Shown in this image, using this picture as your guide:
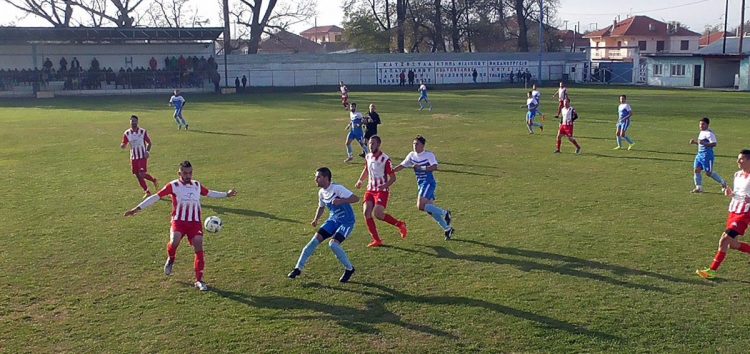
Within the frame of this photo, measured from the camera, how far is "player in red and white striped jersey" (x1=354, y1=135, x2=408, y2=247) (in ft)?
38.9

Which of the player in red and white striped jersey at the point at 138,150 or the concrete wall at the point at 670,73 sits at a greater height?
the concrete wall at the point at 670,73

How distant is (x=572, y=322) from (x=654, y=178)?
10.9 m

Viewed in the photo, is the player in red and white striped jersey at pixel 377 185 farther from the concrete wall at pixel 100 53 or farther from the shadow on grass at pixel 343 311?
the concrete wall at pixel 100 53

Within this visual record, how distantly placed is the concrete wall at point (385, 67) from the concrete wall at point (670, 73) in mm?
7848

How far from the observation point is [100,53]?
60750 millimetres

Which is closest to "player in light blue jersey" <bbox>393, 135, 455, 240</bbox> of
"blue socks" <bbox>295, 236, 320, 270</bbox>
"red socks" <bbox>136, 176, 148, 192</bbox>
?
"blue socks" <bbox>295, 236, 320, 270</bbox>

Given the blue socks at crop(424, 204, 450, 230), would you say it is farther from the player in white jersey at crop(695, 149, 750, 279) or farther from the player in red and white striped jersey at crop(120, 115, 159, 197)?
the player in red and white striped jersey at crop(120, 115, 159, 197)

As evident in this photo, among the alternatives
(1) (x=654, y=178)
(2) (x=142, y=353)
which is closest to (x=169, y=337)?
(2) (x=142, y=353)

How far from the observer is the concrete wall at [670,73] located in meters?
63.6

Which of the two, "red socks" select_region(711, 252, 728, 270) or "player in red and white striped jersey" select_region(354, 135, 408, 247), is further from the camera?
"player in red and white striped jersey" select_region(354, 135, 408, 247)

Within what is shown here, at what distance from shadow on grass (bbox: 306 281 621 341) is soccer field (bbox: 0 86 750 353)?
0.04 m

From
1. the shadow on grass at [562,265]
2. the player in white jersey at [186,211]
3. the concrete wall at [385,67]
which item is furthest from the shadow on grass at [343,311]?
the concrete wall at [385,67]

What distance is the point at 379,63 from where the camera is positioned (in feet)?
226

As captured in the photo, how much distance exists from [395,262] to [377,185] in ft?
5.05
